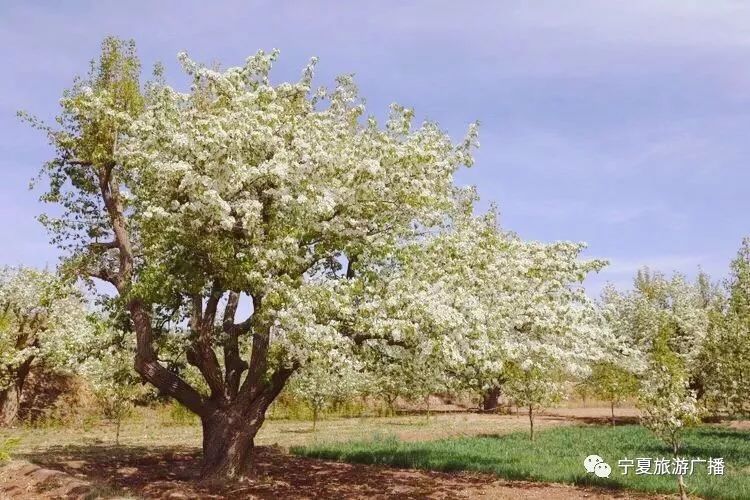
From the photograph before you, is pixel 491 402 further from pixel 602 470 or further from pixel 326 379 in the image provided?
pixel 602 470

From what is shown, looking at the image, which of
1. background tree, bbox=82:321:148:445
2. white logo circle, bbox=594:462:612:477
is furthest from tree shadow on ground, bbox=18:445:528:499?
background tree, bbox=82:321:148:445

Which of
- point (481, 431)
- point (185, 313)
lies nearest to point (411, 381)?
point (185, 313)

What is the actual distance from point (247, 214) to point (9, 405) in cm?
3949

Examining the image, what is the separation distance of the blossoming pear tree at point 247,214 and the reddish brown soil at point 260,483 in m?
1.66

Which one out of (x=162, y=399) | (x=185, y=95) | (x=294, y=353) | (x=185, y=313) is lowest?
(x=162, y=399)

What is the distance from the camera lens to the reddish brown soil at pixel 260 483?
18.8 m

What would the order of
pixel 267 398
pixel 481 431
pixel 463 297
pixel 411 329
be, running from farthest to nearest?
pixel 481 431
pixel 267 398
pixel 463 297
pixel 411 329

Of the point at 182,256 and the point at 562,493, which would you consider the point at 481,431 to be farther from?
the point at 182,256

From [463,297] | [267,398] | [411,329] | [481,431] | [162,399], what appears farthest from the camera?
[481,431]

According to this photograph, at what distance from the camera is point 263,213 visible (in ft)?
59.0

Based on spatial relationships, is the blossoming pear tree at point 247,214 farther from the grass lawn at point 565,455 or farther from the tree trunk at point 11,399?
the tree trunk at point 11,399

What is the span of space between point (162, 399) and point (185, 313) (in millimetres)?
4753

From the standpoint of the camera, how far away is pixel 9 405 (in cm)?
4575

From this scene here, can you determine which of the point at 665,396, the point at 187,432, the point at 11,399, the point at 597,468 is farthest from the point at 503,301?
the point at 11,399
